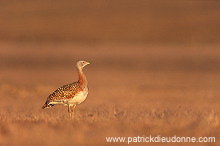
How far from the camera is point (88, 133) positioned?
7.92m

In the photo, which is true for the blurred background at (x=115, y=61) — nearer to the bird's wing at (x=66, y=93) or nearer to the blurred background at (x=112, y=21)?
the blurred background at (x=112, y=21)

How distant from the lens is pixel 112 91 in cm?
2061

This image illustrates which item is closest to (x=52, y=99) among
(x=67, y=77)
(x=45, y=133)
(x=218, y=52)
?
(x=45, y=133)

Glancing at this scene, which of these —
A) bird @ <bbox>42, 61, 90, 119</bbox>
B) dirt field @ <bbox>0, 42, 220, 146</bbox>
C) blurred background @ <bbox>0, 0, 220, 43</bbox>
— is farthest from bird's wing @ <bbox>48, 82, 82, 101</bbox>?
blurred background @ <bbox>0, 0, 220, 43</bbox>

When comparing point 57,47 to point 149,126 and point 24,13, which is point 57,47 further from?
point 149,126

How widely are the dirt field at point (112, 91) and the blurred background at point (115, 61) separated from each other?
0.03 metres

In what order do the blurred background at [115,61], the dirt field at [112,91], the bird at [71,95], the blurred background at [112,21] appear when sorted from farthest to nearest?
the blurred background at [112,21]
the bird at [71,95]
the blurred background at [115,61]
the dirt field at [112,91]

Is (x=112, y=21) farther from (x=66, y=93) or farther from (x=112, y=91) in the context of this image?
(x=66, y=93)

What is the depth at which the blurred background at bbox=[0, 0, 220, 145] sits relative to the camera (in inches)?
401

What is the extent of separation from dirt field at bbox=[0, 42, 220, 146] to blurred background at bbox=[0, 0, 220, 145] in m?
0.03

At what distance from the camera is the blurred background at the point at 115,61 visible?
10.2m

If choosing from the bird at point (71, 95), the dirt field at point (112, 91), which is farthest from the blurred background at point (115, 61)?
the bird at point (71, 95)

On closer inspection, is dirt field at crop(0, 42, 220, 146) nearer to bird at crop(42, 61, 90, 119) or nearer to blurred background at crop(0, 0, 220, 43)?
bird at crop(42, 61, 90, 119)

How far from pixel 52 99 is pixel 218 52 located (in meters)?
28.9
